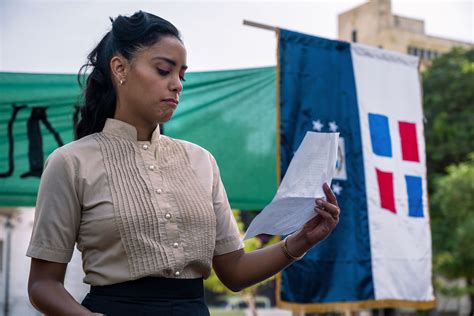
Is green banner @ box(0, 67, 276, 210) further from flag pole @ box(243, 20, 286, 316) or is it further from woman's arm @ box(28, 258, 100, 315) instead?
woman's arm @ box(28, 258, 100, 315)

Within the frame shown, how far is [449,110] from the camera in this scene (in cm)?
1781

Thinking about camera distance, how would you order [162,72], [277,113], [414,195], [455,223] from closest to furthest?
1. [162,72]
2. [277,113]
3. [414,195]
4. [455,223]

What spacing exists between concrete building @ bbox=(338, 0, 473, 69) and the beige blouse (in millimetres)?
27614

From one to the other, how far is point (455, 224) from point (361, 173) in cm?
1084

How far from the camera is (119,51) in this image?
55.6 inches

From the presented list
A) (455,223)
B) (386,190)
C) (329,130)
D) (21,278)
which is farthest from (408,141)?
(455,223)

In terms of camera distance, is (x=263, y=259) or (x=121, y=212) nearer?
(x=121, y=212)

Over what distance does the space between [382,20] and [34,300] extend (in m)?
29.1

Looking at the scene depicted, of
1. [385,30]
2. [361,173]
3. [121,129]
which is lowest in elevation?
[361,173]

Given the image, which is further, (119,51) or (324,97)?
(324,97)

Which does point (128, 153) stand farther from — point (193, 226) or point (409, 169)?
point (409, 169)

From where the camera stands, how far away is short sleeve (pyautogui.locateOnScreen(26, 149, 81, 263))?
1301 mm

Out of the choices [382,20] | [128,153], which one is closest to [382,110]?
[128,153]

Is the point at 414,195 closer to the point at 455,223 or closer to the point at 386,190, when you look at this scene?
the point at 386,190
